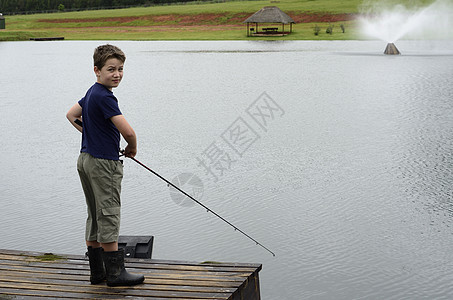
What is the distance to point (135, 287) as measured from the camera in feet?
13.3

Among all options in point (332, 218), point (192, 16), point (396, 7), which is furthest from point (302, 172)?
point (192, 16)

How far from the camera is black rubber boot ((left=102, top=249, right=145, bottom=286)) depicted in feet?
13.3

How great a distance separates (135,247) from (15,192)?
424cm

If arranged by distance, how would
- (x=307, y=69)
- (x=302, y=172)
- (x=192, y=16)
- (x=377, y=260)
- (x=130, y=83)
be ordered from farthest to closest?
(x=192, y=16) → (x=307, y=69) → (x=130, y=83) → (x=302, y=172) → (x=377, y=260)

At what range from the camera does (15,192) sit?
849 cm

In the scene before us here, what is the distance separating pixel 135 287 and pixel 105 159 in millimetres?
850

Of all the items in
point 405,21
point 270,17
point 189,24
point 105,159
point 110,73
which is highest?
point 189,24

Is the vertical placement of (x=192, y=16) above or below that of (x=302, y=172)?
above

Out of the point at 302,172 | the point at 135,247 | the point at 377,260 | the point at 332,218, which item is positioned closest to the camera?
the point at 135,247

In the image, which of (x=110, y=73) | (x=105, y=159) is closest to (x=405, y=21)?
(x=110, y=73)

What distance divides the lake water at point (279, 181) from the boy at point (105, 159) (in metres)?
1.76

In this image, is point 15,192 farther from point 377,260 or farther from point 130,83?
point 130,83

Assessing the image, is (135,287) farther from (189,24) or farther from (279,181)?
(189,24)

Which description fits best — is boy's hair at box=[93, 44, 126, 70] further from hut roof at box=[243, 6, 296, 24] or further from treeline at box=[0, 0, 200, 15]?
treeline at box=[0, 0, 200, 15]
